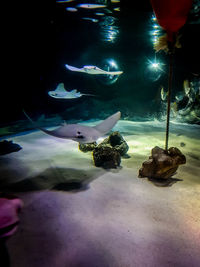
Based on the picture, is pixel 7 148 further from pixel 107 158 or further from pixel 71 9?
pixel 71 9

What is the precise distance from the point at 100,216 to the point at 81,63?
14491mm

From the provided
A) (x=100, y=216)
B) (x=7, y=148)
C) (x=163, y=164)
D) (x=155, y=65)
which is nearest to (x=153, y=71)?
(x=155, y=65)

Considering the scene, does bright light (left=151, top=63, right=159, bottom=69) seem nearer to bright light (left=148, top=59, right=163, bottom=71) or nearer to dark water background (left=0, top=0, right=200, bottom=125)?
bright light (left=148, top=59, right=163, bottom=71)

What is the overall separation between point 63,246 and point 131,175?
2.06 m

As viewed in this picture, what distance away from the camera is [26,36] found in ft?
34.7

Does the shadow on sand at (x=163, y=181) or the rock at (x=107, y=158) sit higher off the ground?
the rock at (x=107, y=158)

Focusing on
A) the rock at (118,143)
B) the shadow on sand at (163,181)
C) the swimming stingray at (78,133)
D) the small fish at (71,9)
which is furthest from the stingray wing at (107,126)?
the small fish at (71,9)

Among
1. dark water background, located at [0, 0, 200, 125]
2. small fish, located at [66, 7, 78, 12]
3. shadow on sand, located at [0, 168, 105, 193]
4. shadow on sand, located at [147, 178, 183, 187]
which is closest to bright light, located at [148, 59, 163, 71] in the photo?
dark water background, located at [0, 0, 200, 125]

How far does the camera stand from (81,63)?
47.6ft

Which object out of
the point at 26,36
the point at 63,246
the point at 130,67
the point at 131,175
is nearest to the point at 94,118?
the point at 130,67

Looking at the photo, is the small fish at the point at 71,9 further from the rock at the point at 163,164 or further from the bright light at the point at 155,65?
the rock at the point at 163,164

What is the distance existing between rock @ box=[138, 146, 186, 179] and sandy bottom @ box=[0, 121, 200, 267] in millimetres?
205

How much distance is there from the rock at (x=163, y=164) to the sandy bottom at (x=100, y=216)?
0.67 ft

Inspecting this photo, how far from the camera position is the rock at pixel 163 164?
309 centimetres
